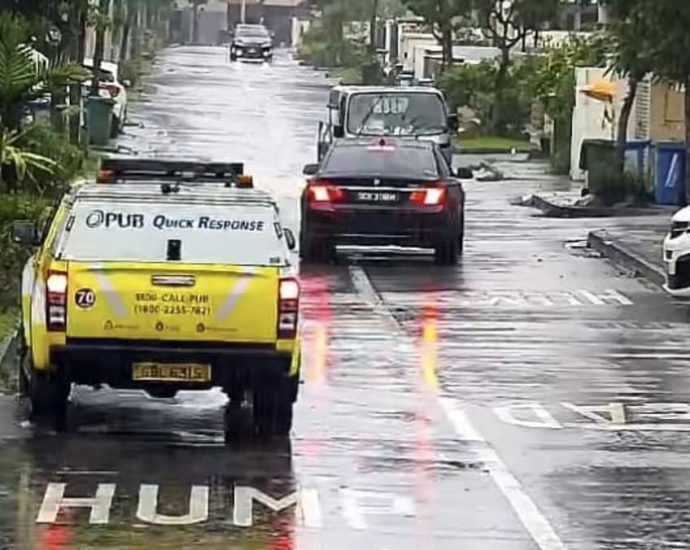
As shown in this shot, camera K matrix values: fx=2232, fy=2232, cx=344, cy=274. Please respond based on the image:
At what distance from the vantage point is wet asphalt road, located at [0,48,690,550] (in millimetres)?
11414

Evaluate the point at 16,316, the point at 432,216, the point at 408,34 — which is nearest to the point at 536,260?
the point at 432,216

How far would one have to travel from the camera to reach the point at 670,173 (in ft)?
118

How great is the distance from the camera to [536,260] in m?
28.2

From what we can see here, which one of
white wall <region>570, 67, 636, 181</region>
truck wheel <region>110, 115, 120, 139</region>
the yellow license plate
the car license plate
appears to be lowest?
truck wheel <region>110, 115, 120, 139</region>

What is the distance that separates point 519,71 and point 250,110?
9.93 m

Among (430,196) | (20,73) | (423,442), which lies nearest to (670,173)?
(430,196)

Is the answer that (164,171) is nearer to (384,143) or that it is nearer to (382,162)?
(382,162)

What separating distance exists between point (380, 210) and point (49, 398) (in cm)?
1323

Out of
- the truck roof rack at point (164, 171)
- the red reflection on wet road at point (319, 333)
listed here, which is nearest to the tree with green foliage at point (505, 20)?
the red reflection on wet road at point (319, 333)

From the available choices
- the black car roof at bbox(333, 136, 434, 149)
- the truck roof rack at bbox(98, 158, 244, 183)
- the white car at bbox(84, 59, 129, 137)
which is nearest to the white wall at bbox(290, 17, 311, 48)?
the white car at bbox(84, 59, 129, 137)

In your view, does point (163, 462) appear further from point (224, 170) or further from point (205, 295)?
point (224, 170)

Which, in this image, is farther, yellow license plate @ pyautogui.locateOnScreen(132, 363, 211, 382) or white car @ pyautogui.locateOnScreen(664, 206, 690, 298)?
white car @ pyautogui.locateOnScreen(664, 206, 690, 298)

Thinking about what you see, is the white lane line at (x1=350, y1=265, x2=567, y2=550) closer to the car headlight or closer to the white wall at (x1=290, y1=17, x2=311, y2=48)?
the car headlight

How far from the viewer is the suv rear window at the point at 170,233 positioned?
45.9 ft
